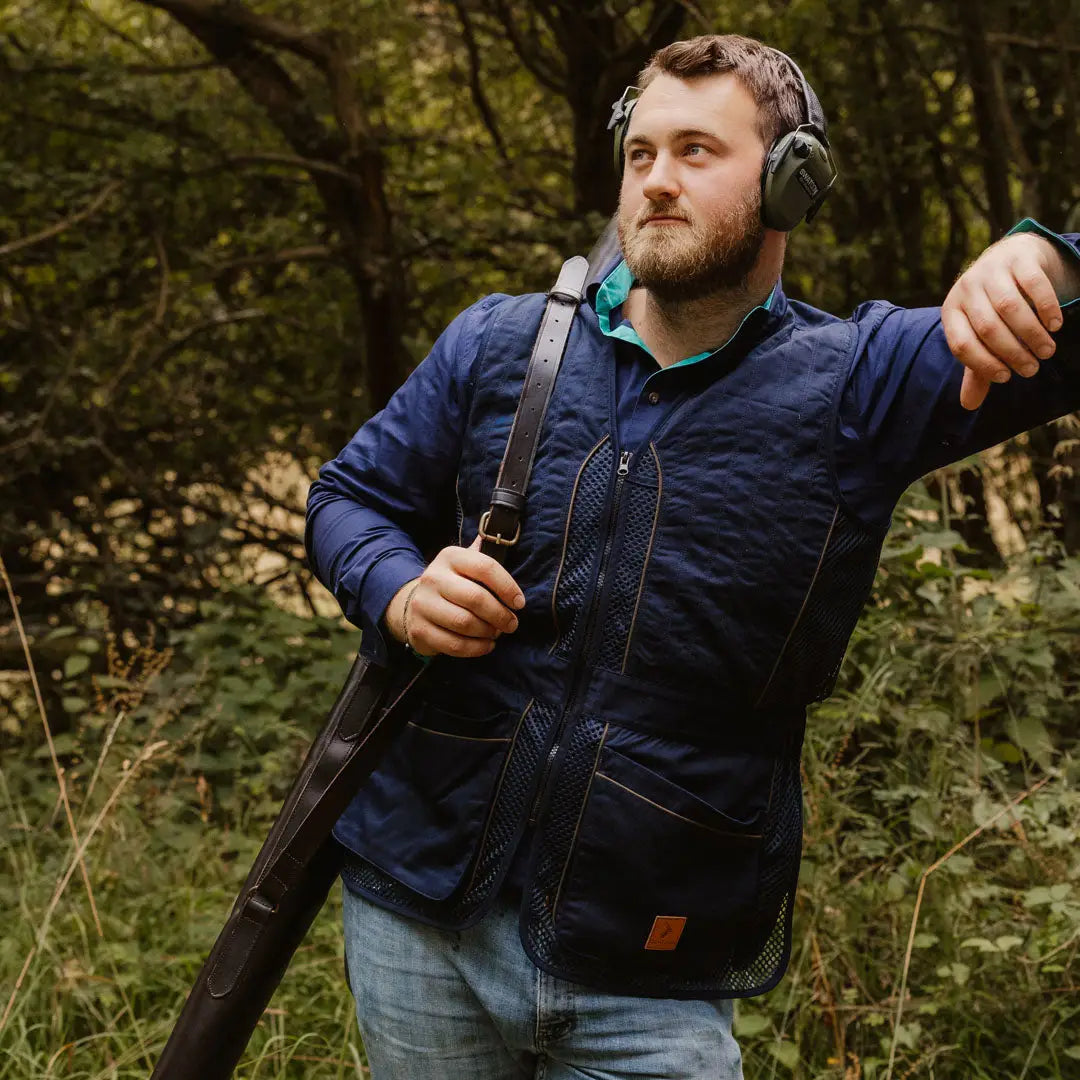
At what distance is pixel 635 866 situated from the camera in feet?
5.61

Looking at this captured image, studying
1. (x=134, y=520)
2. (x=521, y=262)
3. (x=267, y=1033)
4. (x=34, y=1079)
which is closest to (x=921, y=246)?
(x=521, y=262)

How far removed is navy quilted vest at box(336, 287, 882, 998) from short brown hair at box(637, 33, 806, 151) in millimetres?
289

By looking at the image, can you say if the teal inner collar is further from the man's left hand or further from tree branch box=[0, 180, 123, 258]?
tree branch box=[0, 180, 123, 258]

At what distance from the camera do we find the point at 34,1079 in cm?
294

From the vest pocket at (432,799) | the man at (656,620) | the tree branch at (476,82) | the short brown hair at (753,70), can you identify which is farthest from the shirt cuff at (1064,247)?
the tree branch at (476,82)

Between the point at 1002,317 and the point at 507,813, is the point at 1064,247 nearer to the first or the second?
the point at 1002,317

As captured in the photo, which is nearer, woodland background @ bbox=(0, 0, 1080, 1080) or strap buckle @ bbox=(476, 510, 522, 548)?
strap buckle @ bbox=(476, 510, 522, 548)

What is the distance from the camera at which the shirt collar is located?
1.80 m

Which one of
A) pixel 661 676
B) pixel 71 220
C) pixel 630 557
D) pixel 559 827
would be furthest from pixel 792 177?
pixel 71 220

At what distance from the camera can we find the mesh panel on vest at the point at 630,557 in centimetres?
173

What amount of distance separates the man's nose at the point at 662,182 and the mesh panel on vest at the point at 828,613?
0.49 meters

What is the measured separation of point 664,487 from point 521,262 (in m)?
4.27

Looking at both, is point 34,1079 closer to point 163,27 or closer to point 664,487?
point 664,487

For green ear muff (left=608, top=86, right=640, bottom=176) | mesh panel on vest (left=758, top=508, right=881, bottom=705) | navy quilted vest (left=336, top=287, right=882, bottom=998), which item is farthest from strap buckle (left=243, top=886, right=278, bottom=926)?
green ear muff (left=608, top=86, right=640, bottom=176)
